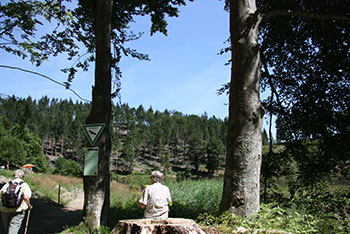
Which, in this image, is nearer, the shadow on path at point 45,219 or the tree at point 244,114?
the tree at point 244,114

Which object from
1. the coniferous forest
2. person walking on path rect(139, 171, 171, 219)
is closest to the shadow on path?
person walking on path rect(139, 171, 171, 219)

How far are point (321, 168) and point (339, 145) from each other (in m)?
0.70

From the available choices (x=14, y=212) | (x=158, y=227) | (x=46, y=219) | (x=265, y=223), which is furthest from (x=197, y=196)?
(x=158, y=227)

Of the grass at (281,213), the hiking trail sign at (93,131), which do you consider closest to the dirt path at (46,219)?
the grass at (281,213)

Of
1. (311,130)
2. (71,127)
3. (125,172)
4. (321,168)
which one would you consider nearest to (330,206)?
(321,168)

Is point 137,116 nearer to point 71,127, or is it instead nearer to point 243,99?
point 71,127

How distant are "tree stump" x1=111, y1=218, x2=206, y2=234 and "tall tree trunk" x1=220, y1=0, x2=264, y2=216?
1554mm

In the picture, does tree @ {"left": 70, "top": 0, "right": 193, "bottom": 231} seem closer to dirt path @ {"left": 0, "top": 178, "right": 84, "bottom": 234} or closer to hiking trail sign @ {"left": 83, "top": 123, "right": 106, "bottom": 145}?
hiking trail sign @ {"left": 83, "top": 123, "right": 106, "bottom": 145}

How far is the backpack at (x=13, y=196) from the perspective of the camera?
564cm

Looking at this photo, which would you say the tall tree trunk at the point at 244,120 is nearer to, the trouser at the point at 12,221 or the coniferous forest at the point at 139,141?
the trouser at the point at 12,221

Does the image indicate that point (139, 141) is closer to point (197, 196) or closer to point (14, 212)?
point (197, 196)

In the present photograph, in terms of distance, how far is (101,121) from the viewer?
21.8 ft

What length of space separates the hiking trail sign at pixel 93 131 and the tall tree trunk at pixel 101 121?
33cm

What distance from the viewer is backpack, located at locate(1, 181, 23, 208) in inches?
222
